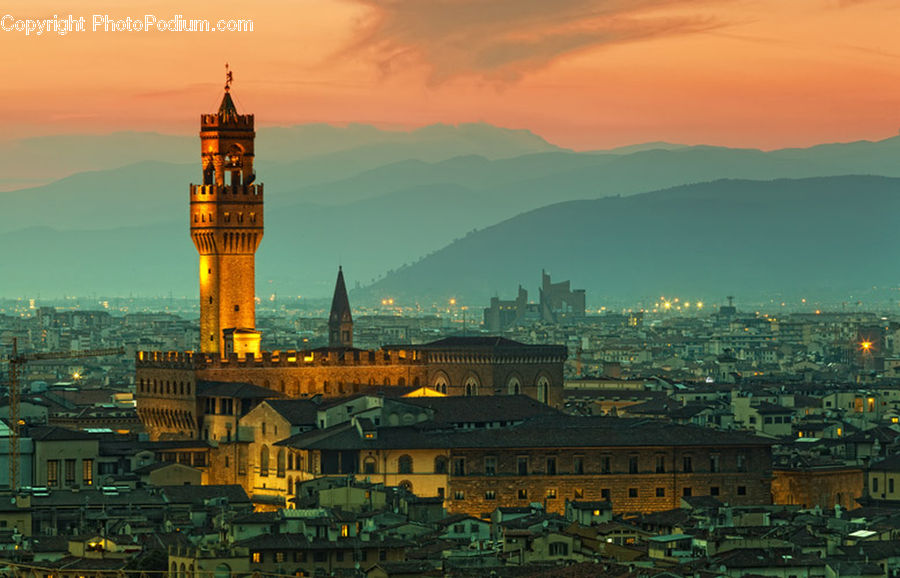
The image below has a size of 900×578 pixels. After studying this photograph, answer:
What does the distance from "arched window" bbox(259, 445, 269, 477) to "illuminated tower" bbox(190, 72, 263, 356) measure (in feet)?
51.4

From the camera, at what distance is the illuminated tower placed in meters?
113

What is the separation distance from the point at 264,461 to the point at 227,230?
A: 21.6 metres

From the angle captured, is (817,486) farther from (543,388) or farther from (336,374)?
(543,388)

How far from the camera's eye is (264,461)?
94375 mm

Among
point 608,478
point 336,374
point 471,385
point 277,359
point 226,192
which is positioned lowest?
point 608,478

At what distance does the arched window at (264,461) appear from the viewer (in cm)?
9353

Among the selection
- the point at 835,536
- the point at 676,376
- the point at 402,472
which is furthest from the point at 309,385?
the point at 676,376

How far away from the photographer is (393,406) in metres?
94.1

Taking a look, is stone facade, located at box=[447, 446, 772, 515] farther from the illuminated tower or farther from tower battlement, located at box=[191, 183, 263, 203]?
tower battlement, located at box=[191, 183, 263, 203]

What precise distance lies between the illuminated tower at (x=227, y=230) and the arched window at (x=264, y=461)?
51.4 ft

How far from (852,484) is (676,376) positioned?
9665 cm

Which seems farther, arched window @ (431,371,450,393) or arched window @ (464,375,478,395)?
arched window @ (464,375,478,395)

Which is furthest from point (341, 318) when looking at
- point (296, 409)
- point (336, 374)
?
point (296, 409)

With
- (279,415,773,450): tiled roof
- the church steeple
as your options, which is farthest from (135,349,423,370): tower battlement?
the church steeple
